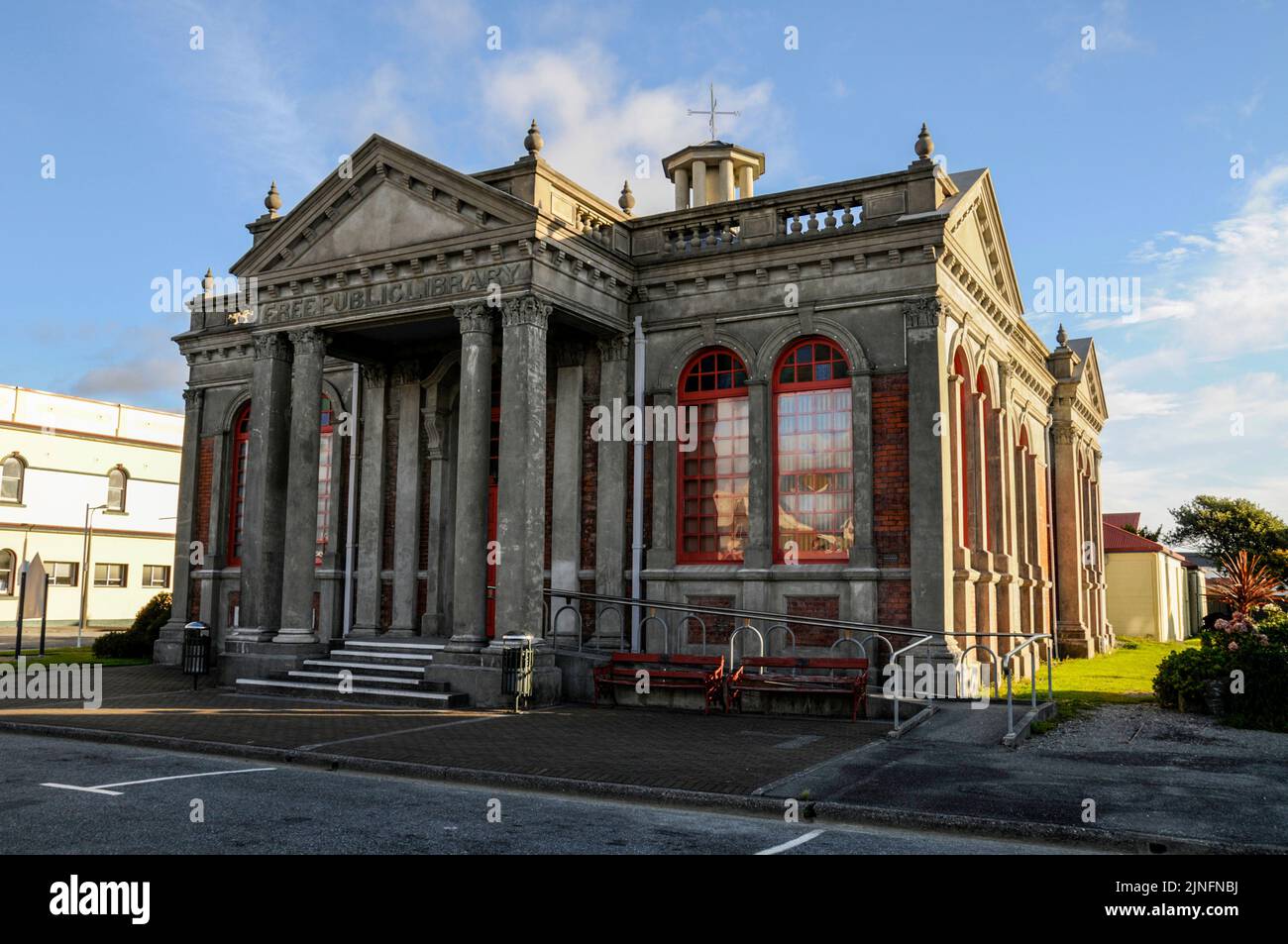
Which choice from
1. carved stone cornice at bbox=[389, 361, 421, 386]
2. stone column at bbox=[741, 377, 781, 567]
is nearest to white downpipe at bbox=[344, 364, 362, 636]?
carved stone cornice at bbox=[389, 361, 421, 386]

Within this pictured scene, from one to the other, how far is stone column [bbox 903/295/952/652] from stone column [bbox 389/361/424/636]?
29.8 feet

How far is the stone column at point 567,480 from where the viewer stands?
16891 millimetres

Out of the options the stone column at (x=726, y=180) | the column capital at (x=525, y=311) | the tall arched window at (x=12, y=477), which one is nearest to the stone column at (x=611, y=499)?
the column capital at (x=525, y=311)

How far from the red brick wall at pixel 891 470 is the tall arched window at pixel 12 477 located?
130ft

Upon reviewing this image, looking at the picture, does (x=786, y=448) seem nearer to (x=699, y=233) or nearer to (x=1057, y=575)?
(x=699, y=233)

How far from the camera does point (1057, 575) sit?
2859cm

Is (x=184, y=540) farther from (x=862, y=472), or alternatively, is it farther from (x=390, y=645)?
(x=862, y=472)

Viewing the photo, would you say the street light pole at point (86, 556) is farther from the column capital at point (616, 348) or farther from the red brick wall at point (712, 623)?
the red brick wall at point (712, 623)

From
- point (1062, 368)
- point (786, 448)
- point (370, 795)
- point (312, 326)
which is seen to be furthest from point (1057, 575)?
point (370, 795)

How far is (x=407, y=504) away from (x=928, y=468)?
957 centimetres

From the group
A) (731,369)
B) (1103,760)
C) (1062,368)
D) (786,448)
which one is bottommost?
(1103,760)

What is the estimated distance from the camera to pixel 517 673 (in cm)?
1405
